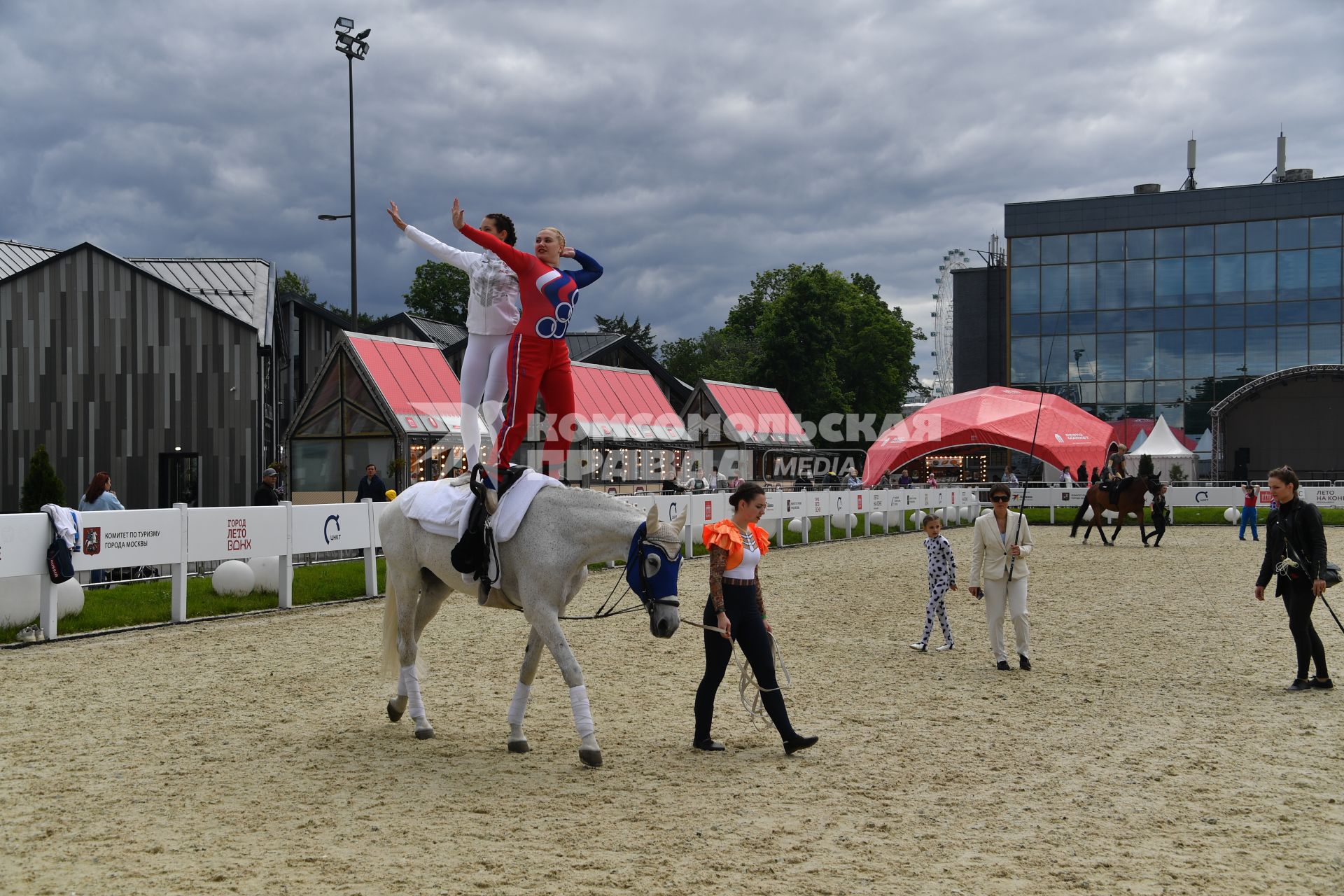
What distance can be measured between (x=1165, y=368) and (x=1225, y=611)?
4888cm

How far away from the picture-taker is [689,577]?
67.9 ft

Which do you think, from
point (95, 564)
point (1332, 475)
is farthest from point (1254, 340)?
point (95, 564)

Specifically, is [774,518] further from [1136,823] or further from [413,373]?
[1136,823]

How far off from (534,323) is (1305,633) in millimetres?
7539

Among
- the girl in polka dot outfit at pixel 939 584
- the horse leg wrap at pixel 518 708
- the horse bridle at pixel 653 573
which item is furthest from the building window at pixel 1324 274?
the horse leg wrap at pixel 518 708

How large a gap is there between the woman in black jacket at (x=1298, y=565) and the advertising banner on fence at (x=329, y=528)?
12.3 meters

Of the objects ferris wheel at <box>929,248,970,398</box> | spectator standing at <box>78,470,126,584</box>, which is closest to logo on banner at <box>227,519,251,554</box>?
spectator standing at <box>78,470,126,584</box>

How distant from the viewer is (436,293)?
7900cm

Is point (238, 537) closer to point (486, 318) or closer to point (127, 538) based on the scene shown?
point (127, 538)

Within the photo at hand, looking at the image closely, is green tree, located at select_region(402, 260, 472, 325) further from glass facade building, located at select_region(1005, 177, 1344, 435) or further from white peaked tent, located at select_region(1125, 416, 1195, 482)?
white peaked tent, located at select_region(1125, 416, 1195, 482)

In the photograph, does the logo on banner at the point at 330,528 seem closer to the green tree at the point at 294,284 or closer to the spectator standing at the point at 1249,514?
the spectator standing at the point at 1249,514

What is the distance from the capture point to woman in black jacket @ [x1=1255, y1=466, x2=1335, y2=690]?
33.4ft

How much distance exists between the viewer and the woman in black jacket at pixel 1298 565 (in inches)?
400

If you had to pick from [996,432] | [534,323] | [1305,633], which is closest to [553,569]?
[534,323]
